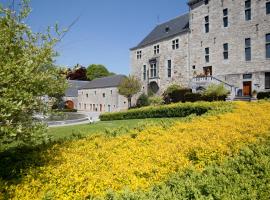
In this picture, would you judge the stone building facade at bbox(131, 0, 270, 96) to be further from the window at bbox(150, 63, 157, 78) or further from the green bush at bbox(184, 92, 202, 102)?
the green bush at bbox(184, 92, 202, 102)

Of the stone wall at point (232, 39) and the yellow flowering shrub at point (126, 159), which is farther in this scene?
the stone wall at point (232, 39)

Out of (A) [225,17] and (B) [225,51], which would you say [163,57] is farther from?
(A) [225,17]

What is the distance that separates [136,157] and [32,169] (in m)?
2.54

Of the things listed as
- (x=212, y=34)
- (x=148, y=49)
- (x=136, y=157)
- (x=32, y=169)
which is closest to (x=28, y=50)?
(x=32, y=169)

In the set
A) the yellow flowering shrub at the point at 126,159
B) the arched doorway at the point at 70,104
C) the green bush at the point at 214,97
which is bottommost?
the arched doorway at the point at 70,104

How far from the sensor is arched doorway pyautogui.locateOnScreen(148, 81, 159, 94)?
42.2m

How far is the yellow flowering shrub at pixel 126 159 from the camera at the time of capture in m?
5.24

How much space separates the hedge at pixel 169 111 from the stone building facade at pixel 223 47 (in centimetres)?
995

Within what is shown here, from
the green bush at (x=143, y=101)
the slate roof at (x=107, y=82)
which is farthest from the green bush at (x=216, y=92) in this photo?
the slate roof at (x=107, y=82)

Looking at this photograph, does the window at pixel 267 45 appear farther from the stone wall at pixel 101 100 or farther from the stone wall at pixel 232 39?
the stone wall at pixel 101 100

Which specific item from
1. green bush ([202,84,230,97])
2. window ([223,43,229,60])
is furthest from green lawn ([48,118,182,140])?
window ([223,43,229,60])

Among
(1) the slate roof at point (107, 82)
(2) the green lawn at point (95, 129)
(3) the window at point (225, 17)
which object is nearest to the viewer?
(2) the green lawn at point (95, 129)

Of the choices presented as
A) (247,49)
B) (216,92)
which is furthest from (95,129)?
(247,49)

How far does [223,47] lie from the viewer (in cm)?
3222
